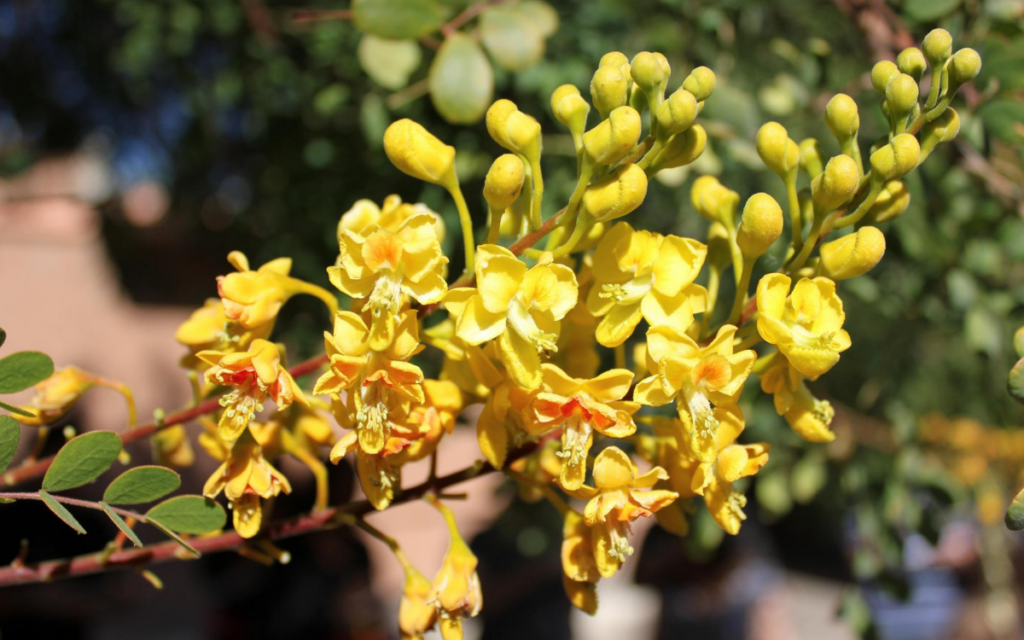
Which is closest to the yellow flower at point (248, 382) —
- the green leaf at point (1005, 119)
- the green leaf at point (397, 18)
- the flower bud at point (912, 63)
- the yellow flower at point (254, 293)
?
the yellow flower at point (254, 293)

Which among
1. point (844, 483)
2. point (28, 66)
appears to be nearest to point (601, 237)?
point (844, 483)

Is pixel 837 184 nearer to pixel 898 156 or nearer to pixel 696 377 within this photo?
pixel 898 156

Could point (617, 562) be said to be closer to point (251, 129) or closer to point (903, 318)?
point (903, 318)

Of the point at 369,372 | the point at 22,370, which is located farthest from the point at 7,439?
the point at 369,372

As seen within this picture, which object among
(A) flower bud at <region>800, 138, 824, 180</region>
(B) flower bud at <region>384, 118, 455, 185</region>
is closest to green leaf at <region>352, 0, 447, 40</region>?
(B) flower bud at <region>384, 118, 455, 185</region>

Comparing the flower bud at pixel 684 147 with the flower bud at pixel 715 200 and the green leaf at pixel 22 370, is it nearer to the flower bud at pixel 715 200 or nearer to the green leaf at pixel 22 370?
the flower bud at pixel 715 200
